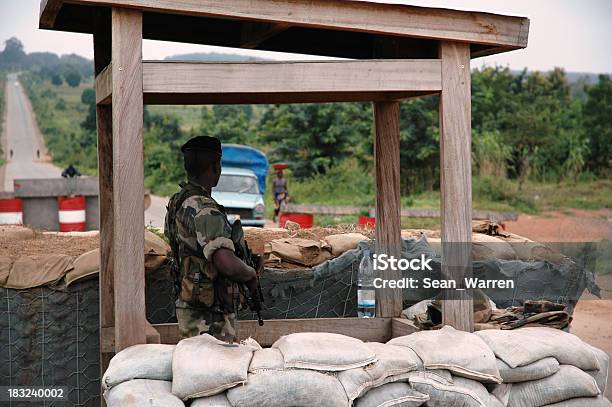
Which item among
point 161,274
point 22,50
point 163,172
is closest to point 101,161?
point 161,274

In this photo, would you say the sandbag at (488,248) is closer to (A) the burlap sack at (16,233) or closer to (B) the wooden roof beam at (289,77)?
(B) the wooden roof beam at (289,77)

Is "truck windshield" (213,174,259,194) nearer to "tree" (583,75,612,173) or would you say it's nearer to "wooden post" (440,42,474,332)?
"wooden post" (440,42,474,332)

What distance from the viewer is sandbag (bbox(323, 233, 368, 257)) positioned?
604 centimetres

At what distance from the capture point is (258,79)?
13.3ft

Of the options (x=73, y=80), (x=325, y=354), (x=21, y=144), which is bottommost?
(x=325, y=354)

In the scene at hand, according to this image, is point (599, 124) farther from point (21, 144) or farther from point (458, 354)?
point (21, 144)

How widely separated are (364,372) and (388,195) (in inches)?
79.1

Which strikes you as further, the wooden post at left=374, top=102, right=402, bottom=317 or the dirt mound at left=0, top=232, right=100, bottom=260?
the dirt mound at left=0, top=232, right=100, bottom=260

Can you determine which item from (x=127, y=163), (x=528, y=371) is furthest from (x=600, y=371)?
(x=127, y=163)

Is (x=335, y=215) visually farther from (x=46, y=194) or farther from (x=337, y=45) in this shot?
(x=337, y=45)

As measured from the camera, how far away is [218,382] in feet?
11.7

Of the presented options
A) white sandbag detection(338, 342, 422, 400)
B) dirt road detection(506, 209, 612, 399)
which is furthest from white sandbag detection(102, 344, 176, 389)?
dirt road detection(506, 209, 612, 399)

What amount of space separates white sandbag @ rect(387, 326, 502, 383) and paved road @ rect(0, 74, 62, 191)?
28.7 m

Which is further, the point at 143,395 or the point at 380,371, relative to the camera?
the point at 380,371
